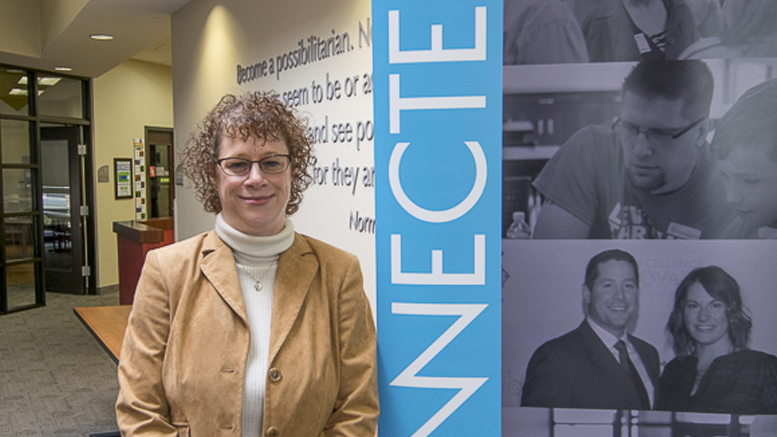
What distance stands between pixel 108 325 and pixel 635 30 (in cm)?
345


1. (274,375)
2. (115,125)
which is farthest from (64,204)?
(274,375)

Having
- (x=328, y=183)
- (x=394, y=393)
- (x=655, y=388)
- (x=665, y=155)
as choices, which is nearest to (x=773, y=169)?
(x=665, y=155)

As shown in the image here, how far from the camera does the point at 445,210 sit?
1474mm

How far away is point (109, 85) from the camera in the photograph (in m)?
8.82

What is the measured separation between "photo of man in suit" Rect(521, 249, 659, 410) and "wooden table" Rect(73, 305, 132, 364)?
2185 mm

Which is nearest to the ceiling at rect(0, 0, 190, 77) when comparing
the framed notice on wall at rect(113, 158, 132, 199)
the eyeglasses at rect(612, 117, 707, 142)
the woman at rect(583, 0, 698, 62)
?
the framed notice on wall at rect(113, 158, 132, 199)

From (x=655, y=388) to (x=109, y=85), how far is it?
879 cm

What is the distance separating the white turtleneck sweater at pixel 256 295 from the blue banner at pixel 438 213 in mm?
263

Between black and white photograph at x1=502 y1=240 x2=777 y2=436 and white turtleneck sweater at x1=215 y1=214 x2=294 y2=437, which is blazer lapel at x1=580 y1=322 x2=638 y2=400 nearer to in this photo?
black and white photograph at x1=502 y1=240 x2=777 y2=436

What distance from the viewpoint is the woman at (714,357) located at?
1.82 metres

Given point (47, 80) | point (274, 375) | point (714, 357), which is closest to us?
point (274, 375)

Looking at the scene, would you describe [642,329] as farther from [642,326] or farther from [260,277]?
[260,277]

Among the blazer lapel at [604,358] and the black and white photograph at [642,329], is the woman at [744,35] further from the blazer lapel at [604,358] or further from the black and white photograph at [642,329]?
the blazer lapel at [604,358]

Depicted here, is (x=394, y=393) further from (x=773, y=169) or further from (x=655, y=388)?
(x=773, y=169)
